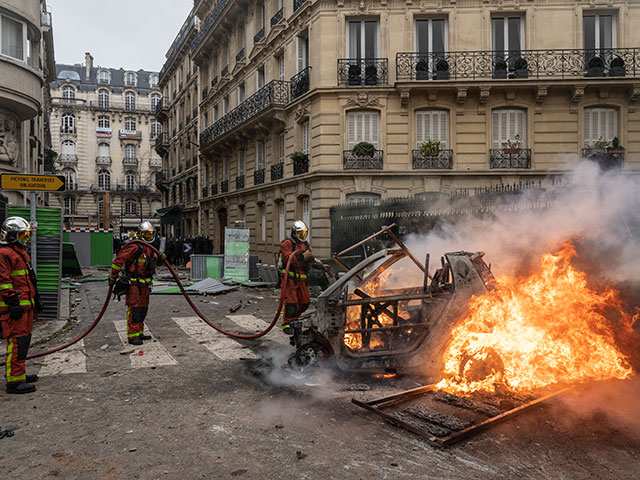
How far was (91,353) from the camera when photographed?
273 inches

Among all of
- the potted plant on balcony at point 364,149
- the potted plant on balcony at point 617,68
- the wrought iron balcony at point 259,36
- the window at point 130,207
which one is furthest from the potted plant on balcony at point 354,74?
the window at point 130,207

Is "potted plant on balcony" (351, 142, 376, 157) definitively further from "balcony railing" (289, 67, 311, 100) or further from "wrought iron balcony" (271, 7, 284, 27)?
"wrought iron balcony" (271, 7, 284, 27)

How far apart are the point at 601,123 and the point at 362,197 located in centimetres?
856

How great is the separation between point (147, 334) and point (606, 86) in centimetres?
1623

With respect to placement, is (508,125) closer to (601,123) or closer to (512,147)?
(512,147)

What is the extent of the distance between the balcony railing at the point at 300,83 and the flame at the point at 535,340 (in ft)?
47.8

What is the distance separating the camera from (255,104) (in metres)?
21.4

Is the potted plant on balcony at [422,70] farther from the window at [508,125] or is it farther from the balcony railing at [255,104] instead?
the balcony railing at [255,104]

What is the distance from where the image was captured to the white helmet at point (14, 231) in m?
5.38

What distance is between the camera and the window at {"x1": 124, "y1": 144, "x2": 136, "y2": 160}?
186 ft

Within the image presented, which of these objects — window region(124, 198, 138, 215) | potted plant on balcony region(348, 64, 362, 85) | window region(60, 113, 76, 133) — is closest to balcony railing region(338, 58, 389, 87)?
potted plant on balcony region(348, 64, 362, 85)

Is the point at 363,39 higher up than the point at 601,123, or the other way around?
the point at 363,39

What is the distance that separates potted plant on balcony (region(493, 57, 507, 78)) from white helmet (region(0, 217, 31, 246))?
15384 millimetres

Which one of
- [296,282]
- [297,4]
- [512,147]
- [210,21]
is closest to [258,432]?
[296,282]
